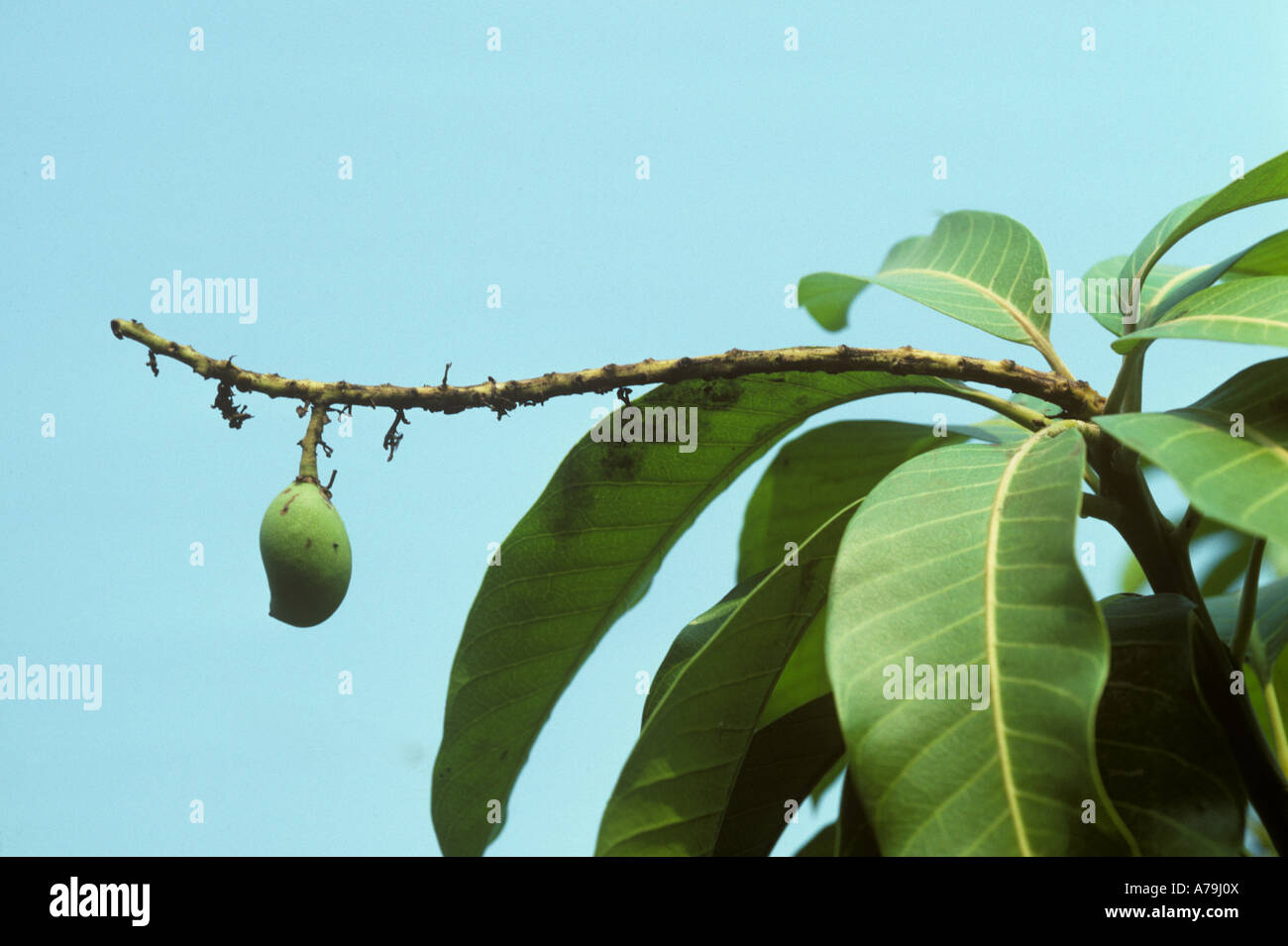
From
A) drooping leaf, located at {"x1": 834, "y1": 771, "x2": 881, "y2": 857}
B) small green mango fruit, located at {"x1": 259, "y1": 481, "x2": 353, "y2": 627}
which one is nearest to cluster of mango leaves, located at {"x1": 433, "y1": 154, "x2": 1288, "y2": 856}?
drooping leaf, located at {"x1": 834, "y1": 771, "x2": 881, "y2": 857}

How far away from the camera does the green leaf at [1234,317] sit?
60cm

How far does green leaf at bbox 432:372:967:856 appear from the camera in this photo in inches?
30.4

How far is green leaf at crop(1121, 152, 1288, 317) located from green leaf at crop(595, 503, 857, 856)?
0.33 m

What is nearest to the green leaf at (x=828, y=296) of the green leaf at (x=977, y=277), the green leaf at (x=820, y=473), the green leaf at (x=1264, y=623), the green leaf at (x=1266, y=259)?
the green leaf at (x=977, y=277)

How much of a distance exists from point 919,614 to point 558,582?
34 cm

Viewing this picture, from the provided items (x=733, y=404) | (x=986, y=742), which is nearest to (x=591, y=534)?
(x=733, y=404)

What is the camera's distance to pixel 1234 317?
2.07 ft

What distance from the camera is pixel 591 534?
0.78m

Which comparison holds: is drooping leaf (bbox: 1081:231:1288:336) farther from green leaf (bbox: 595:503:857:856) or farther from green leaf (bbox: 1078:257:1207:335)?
green leaf (bbox: 595:503:857:856)

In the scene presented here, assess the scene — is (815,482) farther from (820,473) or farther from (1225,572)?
(1225,572)

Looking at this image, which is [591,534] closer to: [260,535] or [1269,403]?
[260,535]

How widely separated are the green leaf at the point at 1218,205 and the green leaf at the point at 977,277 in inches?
2.9
